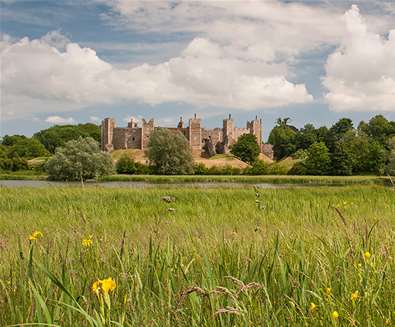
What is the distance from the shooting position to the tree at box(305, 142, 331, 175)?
66.1m

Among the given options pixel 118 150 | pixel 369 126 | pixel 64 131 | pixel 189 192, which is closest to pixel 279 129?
pixel 369 126

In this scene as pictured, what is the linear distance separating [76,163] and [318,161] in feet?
117

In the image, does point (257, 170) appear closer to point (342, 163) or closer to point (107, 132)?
point (342, 163)

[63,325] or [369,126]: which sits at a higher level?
[369,126]

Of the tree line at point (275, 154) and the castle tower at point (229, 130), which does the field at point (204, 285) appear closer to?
the tree line at point (275, 154)

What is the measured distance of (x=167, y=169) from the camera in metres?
63.8

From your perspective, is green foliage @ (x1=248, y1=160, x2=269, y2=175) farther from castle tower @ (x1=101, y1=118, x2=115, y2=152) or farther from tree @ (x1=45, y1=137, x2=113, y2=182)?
castle tower @ (x1=101, y1=118, x2=115, y2=152)

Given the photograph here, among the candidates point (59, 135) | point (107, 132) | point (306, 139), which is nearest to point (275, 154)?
point (306, 139)

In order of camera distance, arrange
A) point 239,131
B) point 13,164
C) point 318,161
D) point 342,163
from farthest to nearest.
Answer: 1. point 239,131
2. point 13,164
3. point 318,161
4. point 342,163

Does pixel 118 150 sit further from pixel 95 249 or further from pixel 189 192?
pixel 95 249

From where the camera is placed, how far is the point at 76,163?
155 feet

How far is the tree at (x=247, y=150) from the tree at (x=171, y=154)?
2187cm

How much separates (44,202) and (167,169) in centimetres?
5256

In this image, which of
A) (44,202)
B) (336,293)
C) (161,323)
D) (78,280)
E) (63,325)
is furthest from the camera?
(44,202)
